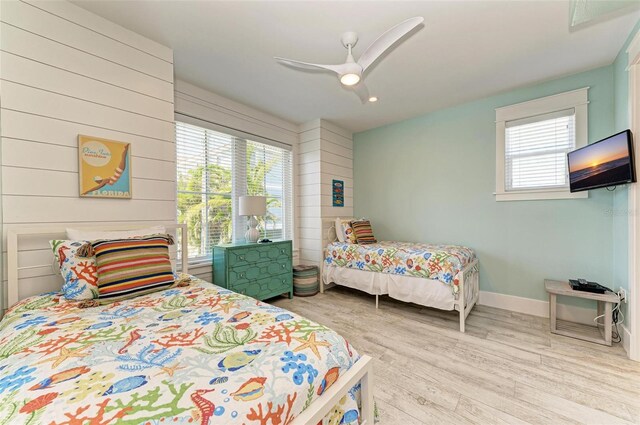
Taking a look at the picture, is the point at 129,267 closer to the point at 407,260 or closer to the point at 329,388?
the point at 329,388

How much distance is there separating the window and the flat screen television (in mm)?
3479

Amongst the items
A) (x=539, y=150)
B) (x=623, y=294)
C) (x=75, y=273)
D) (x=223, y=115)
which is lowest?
(x=623, y=294)

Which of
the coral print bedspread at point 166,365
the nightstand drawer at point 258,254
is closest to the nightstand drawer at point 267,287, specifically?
the nightstand drawer at point 258,254

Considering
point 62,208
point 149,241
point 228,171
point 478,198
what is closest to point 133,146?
point 62,208

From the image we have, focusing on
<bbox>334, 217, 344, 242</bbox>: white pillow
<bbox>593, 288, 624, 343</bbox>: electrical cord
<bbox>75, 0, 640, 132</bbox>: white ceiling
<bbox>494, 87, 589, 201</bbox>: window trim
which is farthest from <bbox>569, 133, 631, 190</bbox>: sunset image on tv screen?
<bbox>334, 217, 344, 242</bbox>: white pillow

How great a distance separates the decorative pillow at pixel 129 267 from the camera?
59.5 inches

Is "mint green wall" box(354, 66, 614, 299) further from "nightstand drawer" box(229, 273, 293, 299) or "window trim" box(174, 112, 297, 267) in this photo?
"nightstand drawer" box(229, 273, 293, 299)

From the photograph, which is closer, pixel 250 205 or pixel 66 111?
pixel 66 111

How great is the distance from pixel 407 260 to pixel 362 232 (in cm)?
100

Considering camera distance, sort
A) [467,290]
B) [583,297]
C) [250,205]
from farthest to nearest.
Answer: [250,205]
[467,290]
[583,297]

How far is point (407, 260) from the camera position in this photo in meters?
3.02

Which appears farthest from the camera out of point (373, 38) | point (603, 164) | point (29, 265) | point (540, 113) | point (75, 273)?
point (540, 113)

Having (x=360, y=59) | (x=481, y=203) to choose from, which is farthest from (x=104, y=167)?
(x=481, y=203)

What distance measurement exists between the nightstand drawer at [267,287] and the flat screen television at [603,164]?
3382 mm
